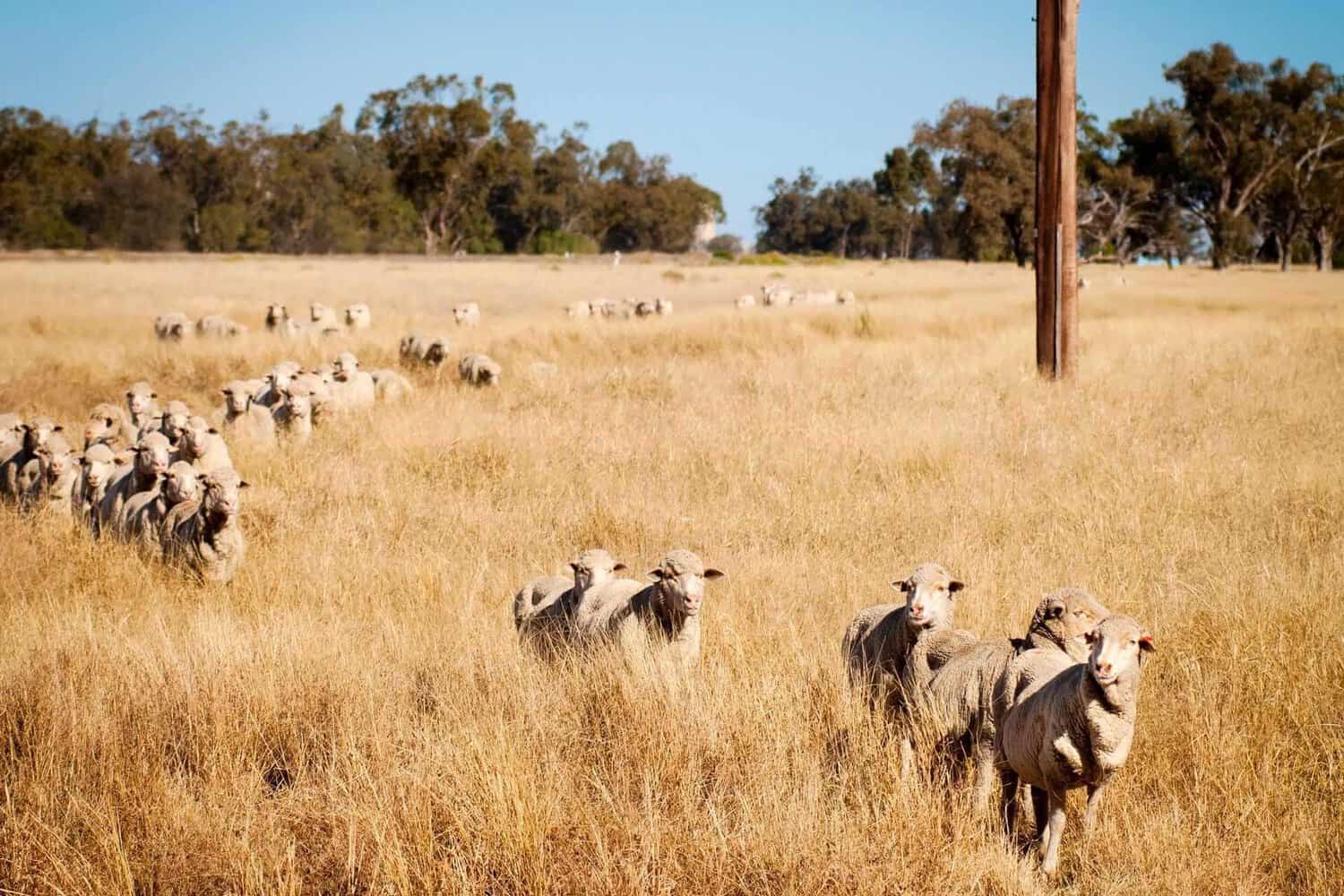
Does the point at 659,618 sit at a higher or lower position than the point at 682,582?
lower

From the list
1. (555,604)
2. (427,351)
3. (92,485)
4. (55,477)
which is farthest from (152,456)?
(427,351)

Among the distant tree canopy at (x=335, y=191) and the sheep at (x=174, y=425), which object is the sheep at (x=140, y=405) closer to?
the sheep at (x=174, y=425)

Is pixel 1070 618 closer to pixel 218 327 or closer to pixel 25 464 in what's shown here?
pixel 25 464

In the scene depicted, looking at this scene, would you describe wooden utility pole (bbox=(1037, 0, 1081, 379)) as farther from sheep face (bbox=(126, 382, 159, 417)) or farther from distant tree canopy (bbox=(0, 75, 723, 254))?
distant tree canopy (bbox=(0, 75, 723, 254))

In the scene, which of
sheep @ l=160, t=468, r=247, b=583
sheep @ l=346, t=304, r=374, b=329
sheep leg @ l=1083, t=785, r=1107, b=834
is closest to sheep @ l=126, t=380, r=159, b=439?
sheep @ l=160, t=468, r=247, b=583

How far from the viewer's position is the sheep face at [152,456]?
32.9 feet

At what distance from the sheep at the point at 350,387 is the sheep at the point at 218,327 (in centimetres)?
757

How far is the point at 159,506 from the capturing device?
9570mm

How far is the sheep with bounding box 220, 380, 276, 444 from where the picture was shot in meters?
13.5

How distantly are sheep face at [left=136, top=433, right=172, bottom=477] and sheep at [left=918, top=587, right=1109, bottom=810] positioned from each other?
25.2 feet

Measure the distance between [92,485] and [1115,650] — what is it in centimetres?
1009

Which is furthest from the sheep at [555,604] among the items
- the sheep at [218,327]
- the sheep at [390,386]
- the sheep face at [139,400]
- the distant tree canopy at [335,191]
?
the distant tree canopy at [335,191]

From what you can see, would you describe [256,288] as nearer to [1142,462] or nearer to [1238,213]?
[1142,462]

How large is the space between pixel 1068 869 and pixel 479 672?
3.36 m
